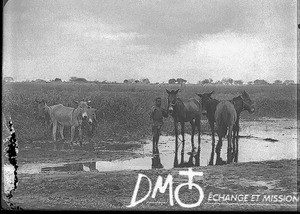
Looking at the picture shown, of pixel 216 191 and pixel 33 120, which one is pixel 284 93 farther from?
pixel 33 120

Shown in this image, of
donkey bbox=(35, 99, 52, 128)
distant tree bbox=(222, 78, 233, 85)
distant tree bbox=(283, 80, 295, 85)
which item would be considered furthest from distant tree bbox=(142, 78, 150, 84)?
distant tree bbox=(283, 80, 295, 85)

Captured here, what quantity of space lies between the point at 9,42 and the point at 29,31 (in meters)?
0.21

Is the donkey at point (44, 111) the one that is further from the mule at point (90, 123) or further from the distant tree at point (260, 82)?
the distant tree at point (260, 82)

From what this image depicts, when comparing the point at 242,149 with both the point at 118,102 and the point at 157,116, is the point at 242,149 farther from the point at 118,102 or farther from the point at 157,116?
the point at 118,102

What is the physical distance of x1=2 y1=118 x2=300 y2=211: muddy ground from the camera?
3.59 meters

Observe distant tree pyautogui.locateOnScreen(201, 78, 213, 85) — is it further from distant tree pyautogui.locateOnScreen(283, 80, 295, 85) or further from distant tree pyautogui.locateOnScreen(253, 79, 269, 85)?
distant tree pyautogui.locateOnScreen(283, 80, 295, 85)

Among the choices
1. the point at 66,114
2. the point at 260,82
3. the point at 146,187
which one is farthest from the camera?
the point at 66,114

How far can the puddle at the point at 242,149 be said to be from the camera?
3766 mm

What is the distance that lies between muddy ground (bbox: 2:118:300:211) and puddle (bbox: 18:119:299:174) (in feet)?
0.04

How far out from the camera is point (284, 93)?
147 inches

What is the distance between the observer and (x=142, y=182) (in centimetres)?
370

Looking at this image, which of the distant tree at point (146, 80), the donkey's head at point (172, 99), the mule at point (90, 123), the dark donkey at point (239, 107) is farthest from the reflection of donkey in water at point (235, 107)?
the mule at point (90, 123)

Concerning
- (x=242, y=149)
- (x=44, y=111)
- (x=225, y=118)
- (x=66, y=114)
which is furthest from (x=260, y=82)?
(x=44, y=111)

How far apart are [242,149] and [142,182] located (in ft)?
3.25
